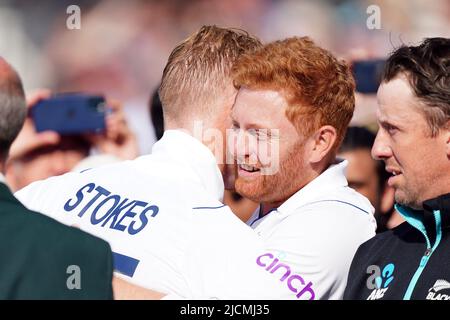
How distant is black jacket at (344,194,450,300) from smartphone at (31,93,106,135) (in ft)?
8.63

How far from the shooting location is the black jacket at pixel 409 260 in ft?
8.93

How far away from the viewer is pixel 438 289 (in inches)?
106

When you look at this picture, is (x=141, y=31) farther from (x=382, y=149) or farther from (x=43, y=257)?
(x=43, y=257)

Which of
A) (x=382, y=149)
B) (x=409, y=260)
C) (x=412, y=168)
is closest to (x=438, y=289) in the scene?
(x=409, y=260)

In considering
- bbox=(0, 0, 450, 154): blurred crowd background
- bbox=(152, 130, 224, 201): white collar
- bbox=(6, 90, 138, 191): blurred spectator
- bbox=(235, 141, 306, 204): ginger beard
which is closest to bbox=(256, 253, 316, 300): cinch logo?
bbox=(152, 130, 224, 201): white collar

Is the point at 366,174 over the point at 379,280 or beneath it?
beneath

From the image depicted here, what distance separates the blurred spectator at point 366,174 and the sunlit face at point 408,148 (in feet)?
6.83

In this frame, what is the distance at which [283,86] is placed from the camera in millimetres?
3127

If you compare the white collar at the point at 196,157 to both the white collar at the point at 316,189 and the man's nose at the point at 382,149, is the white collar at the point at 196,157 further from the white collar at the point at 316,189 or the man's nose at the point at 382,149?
the man's nose at the point at 382,149

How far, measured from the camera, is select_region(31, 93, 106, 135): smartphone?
529 centimetres

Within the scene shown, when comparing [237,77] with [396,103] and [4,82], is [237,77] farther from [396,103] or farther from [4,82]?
[4,82]

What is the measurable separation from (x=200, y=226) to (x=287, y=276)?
0.30 meters

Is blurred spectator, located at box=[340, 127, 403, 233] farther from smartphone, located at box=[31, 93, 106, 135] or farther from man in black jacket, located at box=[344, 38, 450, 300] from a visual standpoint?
man in black jacket, located at box=[344, 38, 450, 300]
